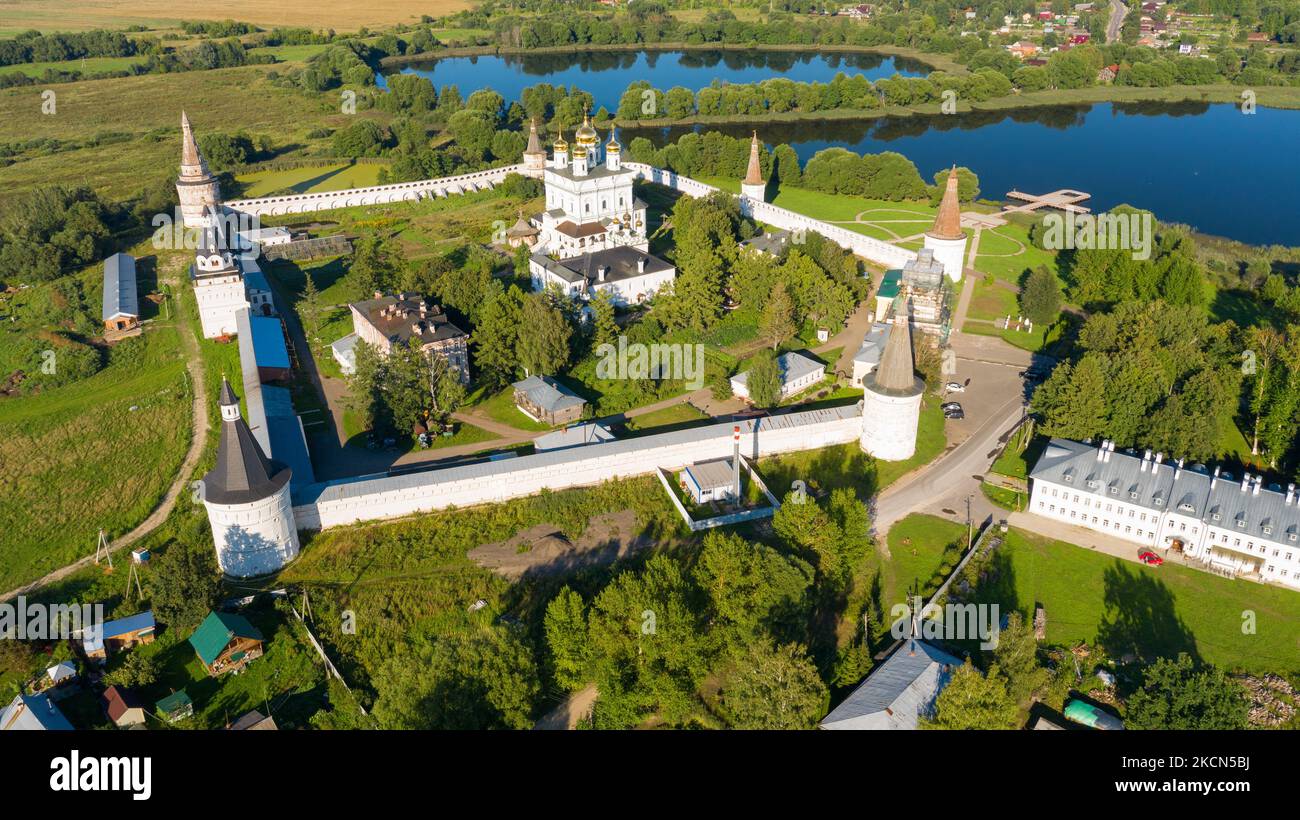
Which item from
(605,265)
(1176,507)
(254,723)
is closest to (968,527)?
(1176,507)

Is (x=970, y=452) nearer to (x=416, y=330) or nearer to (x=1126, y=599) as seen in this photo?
(x=1126, y=599)

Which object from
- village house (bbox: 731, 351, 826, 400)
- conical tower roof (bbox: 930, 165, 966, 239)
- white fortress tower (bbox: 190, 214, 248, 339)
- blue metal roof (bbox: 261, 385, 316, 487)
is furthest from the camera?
conical tower roof (bbox: 930, 165, 966, 239)

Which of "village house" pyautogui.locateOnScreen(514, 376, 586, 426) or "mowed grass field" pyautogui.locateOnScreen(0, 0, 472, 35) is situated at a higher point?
"mowed grass field" pyautogui.locateOnScreen(0, 0, 472, 35)

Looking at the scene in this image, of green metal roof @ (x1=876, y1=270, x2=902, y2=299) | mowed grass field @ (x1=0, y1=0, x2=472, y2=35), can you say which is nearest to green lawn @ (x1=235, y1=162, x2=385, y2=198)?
green metal roof @ (x1=876, y1=270, x2=902, y2=299)

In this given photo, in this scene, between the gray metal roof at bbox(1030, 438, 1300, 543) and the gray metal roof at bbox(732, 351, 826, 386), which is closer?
the gray metal roof at bbox(1030, 438, 1300, 543)

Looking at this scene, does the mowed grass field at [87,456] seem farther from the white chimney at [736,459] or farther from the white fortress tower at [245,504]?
the white chimney at [736,459]

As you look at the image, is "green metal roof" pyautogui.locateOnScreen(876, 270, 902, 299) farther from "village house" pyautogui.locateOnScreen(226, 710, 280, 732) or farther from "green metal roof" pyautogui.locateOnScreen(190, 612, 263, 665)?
"village house" pyautogui.locateOnScreen(226, 710, 280, 732)

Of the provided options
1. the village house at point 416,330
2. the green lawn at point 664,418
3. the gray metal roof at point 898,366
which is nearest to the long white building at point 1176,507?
the gray metal roof at point 898,366
